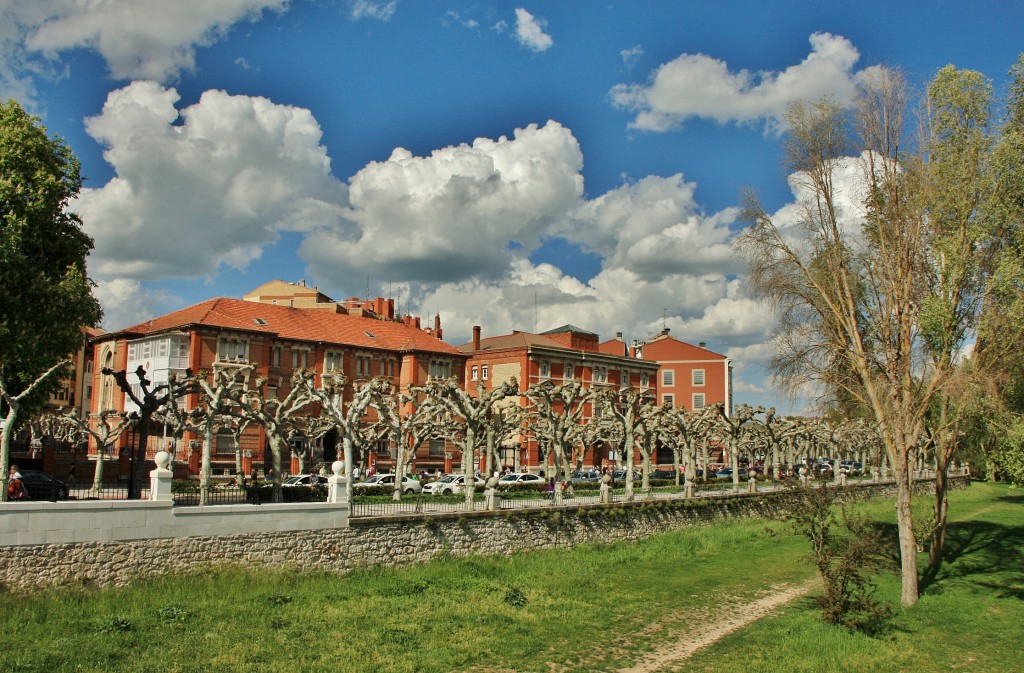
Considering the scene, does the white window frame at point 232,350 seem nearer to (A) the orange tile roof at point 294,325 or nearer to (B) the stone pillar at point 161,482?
(A) the orange tile roof at point 294,325

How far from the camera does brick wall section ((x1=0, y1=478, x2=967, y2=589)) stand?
60.5ft

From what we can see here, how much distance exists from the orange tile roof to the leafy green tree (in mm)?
23994

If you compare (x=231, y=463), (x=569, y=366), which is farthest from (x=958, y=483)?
(x=231, y=463)

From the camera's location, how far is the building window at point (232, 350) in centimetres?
5069

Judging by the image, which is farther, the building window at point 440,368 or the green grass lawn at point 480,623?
the building window at point 440,368

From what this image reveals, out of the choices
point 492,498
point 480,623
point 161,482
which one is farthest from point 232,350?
point 480,623

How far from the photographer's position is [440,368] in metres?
64.1

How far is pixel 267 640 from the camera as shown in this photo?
1681 cm

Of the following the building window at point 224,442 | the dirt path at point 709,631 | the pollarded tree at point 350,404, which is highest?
the pollarded tree at point 350,404

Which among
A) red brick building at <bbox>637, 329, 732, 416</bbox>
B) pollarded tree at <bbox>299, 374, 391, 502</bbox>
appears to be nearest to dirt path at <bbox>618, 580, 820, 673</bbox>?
pollarded tree at <bbox>299, 374, 391, 502</bbox>

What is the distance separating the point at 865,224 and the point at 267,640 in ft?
65.5

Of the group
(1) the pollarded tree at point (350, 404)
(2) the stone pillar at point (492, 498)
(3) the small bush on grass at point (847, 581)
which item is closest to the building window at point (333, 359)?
(1) the pollarded tree at point (350, 404)

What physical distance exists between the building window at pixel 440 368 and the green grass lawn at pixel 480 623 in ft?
121

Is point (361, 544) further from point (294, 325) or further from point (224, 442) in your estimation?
point (294, 325)
